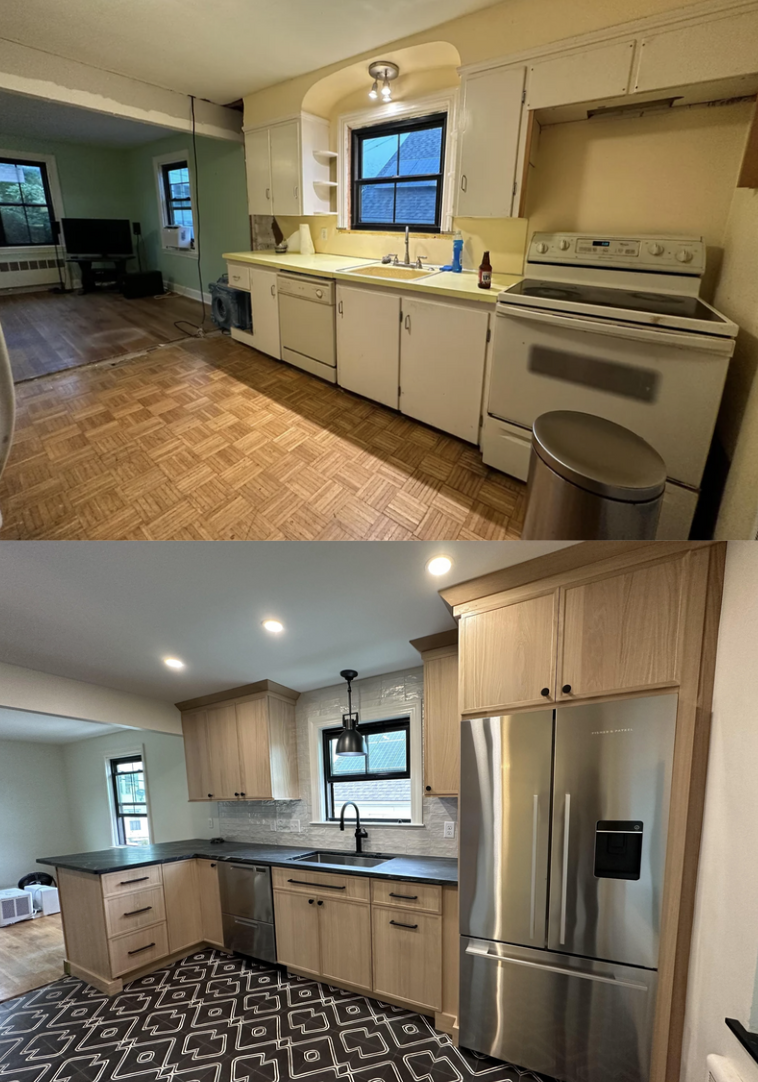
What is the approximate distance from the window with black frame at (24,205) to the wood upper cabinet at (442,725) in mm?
4416

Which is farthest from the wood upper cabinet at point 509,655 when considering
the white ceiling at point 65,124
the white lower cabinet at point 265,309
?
the white ceiling at point 65,124

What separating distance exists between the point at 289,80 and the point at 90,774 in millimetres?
5835

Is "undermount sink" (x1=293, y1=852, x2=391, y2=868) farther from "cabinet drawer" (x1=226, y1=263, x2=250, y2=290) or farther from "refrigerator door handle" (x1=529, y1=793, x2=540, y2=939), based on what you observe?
Result: "cabinet drawer" (x1=226, y1=263, x2=250, y2=290)

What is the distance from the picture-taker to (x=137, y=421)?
3072 millimetres

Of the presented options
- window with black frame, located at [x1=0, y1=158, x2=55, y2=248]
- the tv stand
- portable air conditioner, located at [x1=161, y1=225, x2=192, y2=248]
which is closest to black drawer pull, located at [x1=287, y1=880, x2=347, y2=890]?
window with black frame, located at [x1=0, y1=158, x2=55, y2=248]

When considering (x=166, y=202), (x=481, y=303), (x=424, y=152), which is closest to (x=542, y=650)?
(x=481, y=303)

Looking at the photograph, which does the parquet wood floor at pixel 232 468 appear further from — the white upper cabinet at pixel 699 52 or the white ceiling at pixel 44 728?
the white upper cabinet at pixel 699 52

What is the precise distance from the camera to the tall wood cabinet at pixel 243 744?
344 centimetres

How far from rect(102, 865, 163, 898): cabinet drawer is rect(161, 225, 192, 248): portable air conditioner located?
5.99 meters

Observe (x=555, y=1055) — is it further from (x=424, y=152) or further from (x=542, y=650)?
(x=424, y=152)

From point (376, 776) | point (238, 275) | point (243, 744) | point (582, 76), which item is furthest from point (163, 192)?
point (376, 776)

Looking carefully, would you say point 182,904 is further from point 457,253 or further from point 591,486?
point 457,253

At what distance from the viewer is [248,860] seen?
2.96 meters

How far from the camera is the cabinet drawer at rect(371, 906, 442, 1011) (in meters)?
2.06
